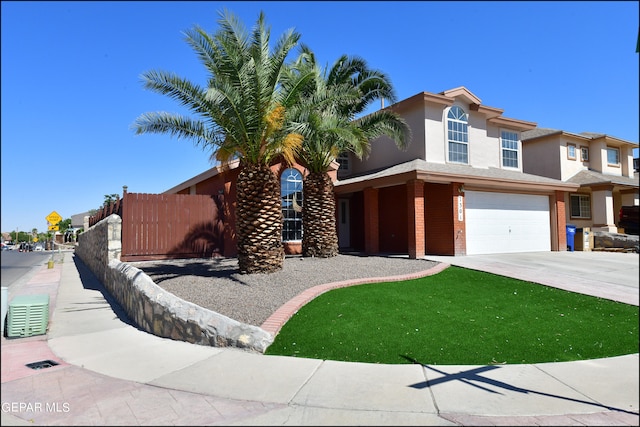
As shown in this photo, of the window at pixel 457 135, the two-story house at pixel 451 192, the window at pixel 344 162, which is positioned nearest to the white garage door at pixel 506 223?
the two-story house at pixel 451 192

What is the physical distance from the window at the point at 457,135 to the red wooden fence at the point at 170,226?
10.4 metres

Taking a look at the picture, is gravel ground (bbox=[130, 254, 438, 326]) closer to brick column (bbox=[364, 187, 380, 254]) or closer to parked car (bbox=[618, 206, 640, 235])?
brick column (bbox=[364, 187, 380, 254])

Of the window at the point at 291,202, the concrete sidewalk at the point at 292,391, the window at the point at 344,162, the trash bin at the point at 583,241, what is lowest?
the concrete sidewalk at the point at 292,391

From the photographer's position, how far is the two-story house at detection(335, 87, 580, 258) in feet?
50.5

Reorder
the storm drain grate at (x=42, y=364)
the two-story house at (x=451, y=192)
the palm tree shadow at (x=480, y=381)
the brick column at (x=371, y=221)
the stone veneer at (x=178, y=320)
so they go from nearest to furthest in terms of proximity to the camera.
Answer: the palm tree shadow at (x=480, y=381), the storm drain grate at (x=42, y=364), the stone veneer at (x=178, y=320), the two-story house at (x=451, y=192), the brick column at (x=371, y=221)

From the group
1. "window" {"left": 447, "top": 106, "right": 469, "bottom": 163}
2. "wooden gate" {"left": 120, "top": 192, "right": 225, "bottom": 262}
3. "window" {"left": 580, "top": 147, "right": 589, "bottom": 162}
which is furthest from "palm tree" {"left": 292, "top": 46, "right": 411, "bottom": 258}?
"window" {"left": 580, "top": 147, "right": 589, "bottom": 162}

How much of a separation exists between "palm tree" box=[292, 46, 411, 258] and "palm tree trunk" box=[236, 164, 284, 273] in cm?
207

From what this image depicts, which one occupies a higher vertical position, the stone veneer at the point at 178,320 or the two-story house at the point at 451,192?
the two-story house at the point at 451,192

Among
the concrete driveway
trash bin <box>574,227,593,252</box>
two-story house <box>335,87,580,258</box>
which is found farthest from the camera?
trash bin <box>574,227,593,252</box>

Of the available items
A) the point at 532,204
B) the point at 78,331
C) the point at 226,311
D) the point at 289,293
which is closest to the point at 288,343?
the point at 226,311

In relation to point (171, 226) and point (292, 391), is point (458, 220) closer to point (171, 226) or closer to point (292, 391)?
point (171, 226)

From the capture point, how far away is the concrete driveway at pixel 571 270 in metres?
9.70

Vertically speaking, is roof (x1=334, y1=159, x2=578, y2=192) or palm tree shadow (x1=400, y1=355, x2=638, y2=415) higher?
roof (x1=334, y1=159, x2=578, y2=192)

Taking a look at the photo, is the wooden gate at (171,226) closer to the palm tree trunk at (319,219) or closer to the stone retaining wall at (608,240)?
the palm tree trunk at (319,219)
